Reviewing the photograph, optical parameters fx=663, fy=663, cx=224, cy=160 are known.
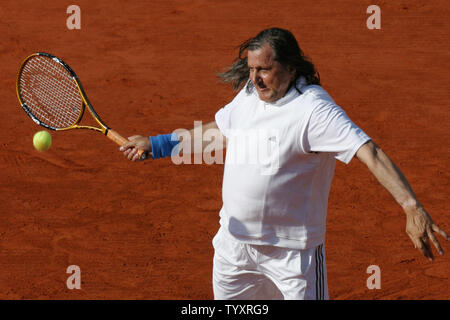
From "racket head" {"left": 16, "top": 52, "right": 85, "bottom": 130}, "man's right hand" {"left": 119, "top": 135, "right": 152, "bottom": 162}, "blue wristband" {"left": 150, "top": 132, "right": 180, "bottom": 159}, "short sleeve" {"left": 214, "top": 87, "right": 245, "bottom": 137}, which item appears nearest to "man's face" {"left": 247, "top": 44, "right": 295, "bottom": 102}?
"short sleeve" {"left": 214, "top": 87, "right": 245, "bottom": 137}

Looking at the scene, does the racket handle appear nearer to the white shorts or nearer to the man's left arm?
the white shorts

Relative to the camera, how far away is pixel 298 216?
12.7ft

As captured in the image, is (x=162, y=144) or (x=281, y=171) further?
(x=162, y=144)

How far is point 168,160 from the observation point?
24.9 feet

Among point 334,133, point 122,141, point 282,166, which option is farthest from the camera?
point 122,141

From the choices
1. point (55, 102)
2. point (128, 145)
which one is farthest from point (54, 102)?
point (128, 145)

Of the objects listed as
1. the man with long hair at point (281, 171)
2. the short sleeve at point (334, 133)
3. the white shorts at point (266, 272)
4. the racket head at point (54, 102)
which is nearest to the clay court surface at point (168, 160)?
the racket head at point (54, 102)

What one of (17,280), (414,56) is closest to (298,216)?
(17,280)

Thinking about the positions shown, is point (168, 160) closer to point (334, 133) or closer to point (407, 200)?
point (334, 133)

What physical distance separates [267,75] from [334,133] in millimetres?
569

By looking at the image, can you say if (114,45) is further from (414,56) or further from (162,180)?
(414,56)

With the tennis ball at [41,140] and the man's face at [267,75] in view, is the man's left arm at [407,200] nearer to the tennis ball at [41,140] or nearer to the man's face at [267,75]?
the man's face at [267,75]

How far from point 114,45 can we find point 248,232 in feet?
20.1

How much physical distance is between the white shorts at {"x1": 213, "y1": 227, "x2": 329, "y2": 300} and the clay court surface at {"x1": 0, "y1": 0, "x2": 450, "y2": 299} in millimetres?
1696
